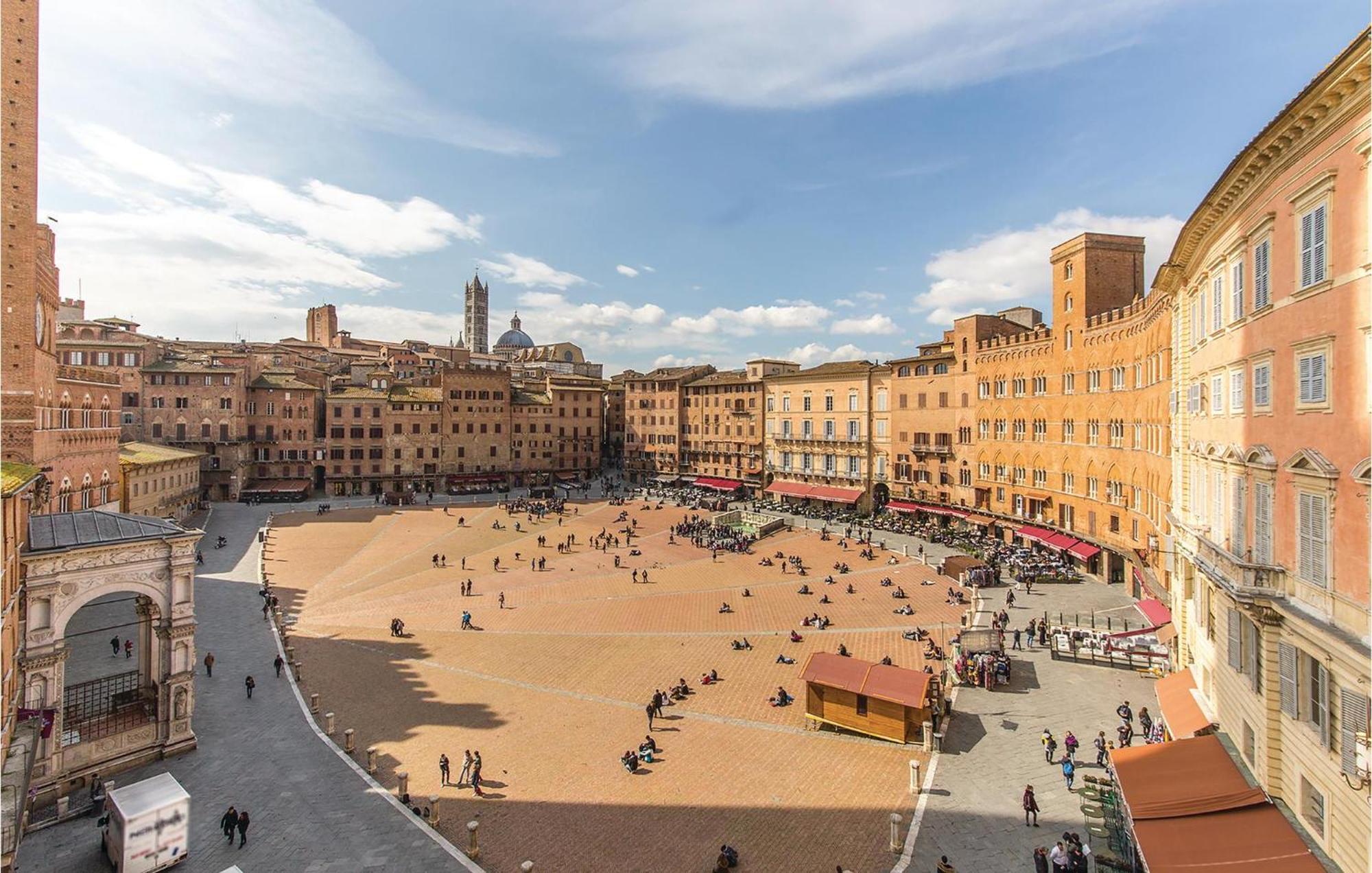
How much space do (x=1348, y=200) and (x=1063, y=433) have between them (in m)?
36.3

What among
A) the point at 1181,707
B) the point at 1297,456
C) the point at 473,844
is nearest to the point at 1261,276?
the point at 1297,456

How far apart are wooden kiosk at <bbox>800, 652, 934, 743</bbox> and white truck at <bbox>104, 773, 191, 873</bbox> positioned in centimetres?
1790

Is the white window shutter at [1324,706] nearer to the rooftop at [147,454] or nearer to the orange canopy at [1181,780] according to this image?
the orange canopy at [1181,780]

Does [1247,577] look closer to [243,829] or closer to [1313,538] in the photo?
[1313,538]

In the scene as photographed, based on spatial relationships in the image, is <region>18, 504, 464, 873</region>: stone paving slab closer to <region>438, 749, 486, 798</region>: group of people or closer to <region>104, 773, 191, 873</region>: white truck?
<region>104, 773, 191, 873</region>: white truck

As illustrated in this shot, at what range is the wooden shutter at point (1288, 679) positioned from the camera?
12453 millimetres

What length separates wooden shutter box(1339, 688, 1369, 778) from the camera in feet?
33.4

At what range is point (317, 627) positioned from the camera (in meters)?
34.3

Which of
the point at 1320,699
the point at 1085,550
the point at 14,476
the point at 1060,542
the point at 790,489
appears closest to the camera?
the point at 1320,699

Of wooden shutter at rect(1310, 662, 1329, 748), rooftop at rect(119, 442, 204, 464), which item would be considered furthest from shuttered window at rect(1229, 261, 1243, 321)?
rooftop at rect(119, 442, 204, 464)

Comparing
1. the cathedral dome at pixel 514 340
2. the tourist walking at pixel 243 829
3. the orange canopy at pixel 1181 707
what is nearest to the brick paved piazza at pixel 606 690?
the tourist walking at pixel 243 829

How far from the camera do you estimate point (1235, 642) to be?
1548 centimetres

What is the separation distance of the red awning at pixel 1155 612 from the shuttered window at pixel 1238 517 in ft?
47.6

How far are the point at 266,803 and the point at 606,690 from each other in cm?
1165
